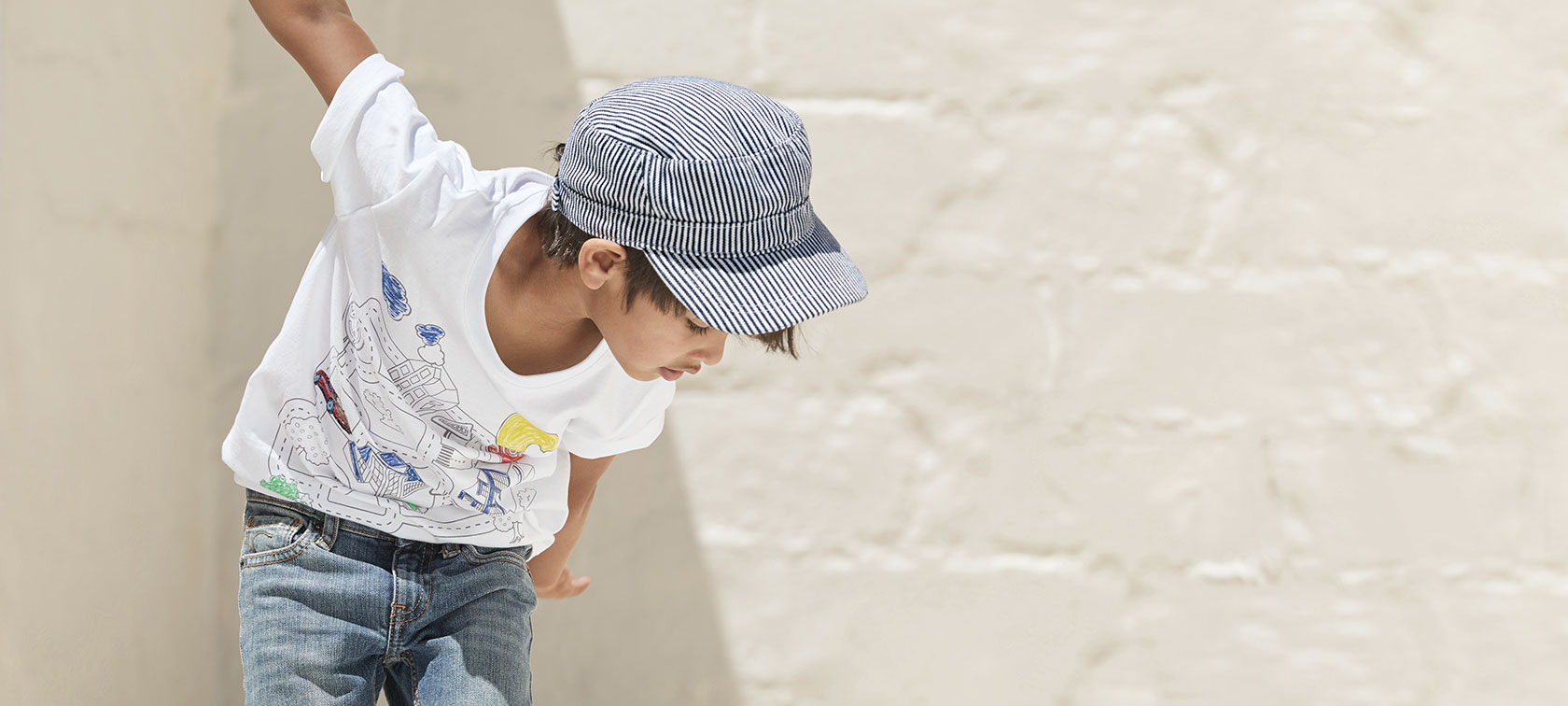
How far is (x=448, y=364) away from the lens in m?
1.33

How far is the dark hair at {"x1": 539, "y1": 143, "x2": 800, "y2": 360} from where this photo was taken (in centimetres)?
118

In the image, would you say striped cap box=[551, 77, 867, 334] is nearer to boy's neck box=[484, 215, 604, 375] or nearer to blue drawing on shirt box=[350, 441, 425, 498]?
boy's neck box=[484, 215, 604, 375]

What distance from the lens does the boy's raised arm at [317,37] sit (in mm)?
1287

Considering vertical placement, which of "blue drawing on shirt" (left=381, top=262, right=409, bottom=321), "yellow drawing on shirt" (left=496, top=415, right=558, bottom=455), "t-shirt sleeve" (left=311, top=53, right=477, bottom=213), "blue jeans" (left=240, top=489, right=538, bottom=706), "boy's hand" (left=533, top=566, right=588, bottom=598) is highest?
"t-shirt sleeve" (left=311, top=53, right=477, bottom=213)

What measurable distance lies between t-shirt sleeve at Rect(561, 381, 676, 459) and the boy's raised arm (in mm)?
442

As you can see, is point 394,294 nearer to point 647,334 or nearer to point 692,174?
point 647,334

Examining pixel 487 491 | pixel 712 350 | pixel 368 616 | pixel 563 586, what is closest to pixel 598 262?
pixel 712 350

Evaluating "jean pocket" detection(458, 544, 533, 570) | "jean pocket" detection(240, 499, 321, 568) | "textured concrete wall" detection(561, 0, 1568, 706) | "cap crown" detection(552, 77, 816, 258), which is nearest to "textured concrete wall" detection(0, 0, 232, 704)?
"jean pocket" detection(240, 499, 321, 568)

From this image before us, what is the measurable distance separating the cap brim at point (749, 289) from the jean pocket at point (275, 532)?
53cm

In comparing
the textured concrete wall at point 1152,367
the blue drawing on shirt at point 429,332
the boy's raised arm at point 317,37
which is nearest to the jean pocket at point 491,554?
the blue drawing on shirt at point 429,332

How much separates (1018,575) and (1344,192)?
0.83 m

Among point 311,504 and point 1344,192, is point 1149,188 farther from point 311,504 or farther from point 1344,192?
point 311,504

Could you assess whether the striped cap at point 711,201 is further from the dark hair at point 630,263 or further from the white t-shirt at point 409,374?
the white t-shirt at point 409,374

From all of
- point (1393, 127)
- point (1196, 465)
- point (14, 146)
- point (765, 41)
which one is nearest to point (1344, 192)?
point (1393, 127)
